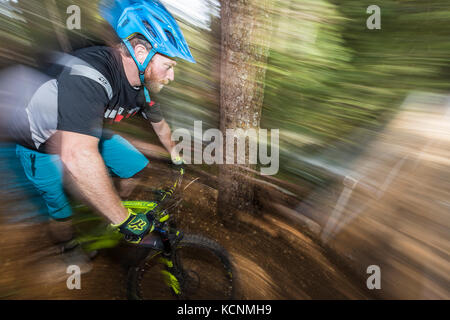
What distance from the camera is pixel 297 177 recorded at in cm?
354

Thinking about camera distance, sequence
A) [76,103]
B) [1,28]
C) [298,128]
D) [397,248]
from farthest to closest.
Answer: [1,28], [298,128], [397,248], [76,103]

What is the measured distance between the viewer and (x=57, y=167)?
2.08m

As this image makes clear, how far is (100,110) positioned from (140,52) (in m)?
0.66

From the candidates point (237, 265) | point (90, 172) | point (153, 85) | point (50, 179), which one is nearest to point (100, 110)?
point (90, 172)

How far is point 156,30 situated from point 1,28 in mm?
4304

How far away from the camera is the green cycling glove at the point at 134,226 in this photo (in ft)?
5.38

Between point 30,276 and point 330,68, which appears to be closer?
point 30,276

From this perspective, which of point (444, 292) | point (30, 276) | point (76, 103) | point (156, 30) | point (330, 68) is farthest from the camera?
point (330, 68)

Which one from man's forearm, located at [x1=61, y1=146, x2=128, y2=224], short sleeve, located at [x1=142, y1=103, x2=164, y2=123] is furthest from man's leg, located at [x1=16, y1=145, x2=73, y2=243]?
short sleeve, located at [x1=142, y1=103, x2=164, y2=123]

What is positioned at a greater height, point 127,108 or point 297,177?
point 127,108

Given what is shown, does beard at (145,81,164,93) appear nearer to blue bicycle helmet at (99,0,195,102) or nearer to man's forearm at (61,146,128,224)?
blue bicycle helmet at (99,0,195,102)

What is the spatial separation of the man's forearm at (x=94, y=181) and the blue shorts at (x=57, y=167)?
656mm
